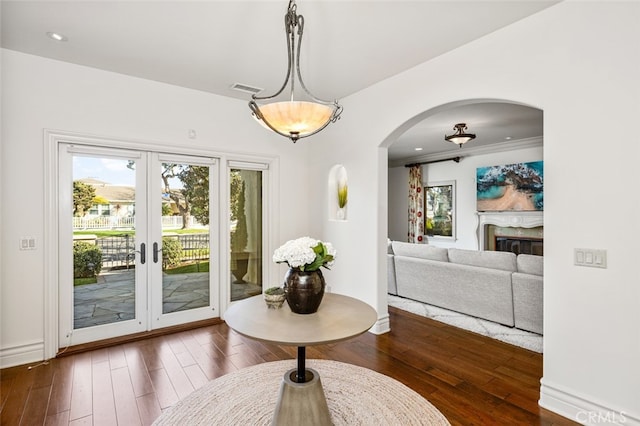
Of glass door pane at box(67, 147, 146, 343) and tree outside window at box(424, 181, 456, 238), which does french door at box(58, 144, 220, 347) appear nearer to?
glass door pane at box(67, 147, 146, 343)

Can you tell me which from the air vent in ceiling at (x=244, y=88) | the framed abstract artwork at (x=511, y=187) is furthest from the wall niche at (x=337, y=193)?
the framed abstract artwork at (x=511, y=187)

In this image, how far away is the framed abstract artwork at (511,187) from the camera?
6.23m

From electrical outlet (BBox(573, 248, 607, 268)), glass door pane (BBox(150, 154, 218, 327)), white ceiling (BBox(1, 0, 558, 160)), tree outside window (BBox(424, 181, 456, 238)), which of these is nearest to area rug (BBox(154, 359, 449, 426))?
electrical outlet (BBox(573, 248, 607, 268))

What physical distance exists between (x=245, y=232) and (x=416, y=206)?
5.30m

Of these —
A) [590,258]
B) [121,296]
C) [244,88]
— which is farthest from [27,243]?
[590,258]

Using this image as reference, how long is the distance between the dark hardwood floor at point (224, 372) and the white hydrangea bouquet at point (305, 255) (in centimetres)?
138

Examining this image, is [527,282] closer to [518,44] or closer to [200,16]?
[518,44]

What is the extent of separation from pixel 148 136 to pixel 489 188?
6.42 metres

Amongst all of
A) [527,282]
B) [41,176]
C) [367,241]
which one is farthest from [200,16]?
[527,282]

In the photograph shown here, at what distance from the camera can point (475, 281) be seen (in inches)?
156

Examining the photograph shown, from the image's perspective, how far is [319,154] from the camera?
468cm

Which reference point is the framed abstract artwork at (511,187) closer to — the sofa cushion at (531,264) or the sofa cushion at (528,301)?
the sofa cushion at (531,264)

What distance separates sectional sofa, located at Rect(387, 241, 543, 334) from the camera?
11.6 feet

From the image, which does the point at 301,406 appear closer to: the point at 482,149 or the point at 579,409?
the point at 579,409
